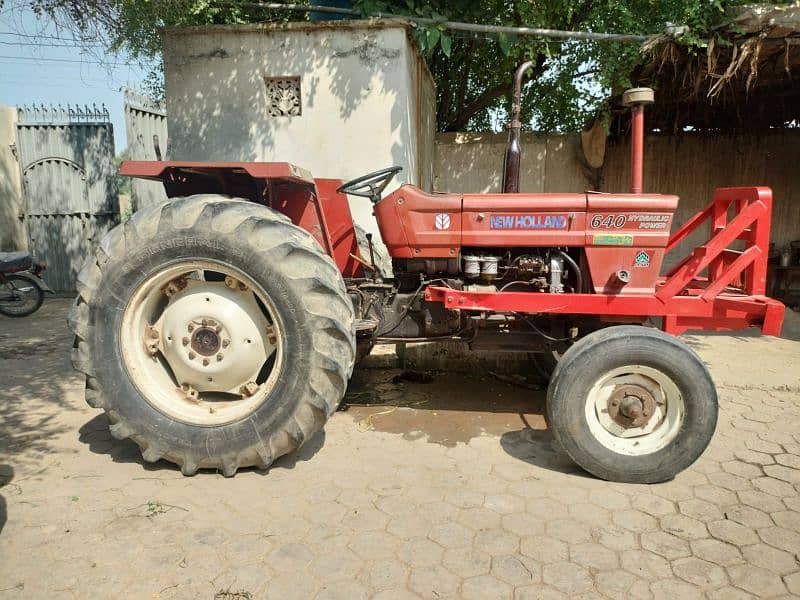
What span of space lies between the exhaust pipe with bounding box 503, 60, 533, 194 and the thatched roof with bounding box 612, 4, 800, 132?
11.1 feet

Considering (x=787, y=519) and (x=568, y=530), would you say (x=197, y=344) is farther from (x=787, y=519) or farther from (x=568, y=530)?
(x=787, y=519)

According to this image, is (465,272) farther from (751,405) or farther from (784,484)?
(751,405)

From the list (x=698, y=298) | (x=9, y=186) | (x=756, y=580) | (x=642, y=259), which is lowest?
(x=756, y=580)

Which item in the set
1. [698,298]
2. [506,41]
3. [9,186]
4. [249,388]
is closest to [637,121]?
[698,298]

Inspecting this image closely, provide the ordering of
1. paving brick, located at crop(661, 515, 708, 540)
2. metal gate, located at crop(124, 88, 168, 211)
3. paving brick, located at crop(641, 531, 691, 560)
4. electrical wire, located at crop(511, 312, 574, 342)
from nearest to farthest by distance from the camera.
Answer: paving brick, located at crop(641, 531, 691, 560), paving brick, located at crop(661, 515, 708, 540), electrical wire, located at crop(511, 312, 574, 342), metal gate, located at crop(124, 88, 168, 211)

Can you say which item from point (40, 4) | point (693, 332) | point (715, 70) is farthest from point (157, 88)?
point (693, 332)

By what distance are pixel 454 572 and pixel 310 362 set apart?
1131 millimetres

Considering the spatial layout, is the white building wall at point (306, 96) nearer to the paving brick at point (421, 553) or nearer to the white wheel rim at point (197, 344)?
the white wheel rim at point (197, 344)

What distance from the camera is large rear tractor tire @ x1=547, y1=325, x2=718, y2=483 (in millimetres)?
2697

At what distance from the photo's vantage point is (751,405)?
3945 mm

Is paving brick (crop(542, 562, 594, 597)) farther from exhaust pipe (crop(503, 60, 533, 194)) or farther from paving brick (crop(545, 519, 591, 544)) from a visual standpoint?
exhaust pipe (crop(503, 60, 533, 194))

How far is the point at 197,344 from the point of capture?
9.53 ft

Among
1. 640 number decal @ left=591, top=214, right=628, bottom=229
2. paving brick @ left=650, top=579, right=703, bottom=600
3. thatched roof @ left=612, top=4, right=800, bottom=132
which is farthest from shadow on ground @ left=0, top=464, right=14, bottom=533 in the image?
thatched roof @ left=612, top=4, right=800, bottom=132

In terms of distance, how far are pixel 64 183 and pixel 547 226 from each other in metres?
8.72
